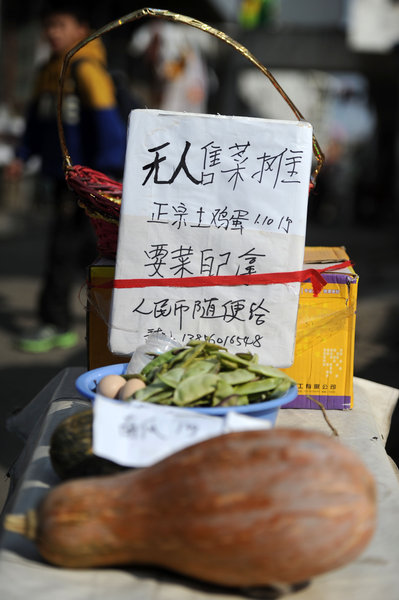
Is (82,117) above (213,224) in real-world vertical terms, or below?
above

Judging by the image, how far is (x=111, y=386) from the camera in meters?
1.72

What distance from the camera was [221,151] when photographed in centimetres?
212

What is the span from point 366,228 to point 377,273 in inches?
381

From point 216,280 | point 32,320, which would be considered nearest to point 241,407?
point 216,280

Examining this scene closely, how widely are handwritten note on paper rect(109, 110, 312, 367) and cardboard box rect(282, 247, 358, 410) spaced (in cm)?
15

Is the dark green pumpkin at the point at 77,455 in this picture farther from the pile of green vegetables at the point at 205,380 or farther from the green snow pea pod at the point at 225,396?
the green snow pea pod at the point at 225,396

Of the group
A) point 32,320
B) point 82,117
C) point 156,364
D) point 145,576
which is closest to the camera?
point 145,576

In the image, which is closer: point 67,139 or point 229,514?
point 229,514

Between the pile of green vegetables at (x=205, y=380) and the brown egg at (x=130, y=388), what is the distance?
0.9 inches

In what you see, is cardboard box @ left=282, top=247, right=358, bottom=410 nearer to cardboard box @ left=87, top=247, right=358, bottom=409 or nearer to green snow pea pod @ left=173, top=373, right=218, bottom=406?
cardboard box @ left=87, top=247, right=358, bottom=409

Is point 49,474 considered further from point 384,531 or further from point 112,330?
point 384,531

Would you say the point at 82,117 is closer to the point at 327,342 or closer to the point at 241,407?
the point at 327,342

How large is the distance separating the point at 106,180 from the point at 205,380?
3.62 feet

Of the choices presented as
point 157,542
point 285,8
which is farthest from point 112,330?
point 285,8
